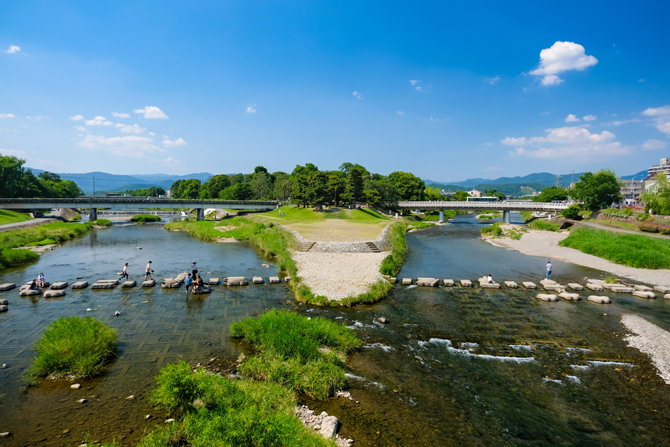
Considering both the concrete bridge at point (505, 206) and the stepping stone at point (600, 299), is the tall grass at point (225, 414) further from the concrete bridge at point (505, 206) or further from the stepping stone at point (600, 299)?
the concrete bridge at point (505, 206)

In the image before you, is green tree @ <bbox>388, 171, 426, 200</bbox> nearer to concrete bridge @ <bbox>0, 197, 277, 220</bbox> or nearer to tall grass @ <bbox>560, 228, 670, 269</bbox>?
concrete bridge @ <bbox>0, 197, 277, 220</bbox>

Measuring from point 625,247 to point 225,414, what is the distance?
136 ft

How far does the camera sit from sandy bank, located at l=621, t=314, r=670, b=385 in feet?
44.7

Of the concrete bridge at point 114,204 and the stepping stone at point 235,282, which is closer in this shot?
the stepping stone at point 235,282

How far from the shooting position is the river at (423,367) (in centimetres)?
966

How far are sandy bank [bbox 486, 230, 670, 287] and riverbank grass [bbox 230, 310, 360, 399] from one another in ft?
88.1

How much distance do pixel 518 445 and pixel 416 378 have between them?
12.5 ft

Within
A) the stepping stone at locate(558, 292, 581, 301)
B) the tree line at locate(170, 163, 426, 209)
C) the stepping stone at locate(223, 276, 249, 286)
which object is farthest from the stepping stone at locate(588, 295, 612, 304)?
the tree line at locate(170, 163, 426, 209)

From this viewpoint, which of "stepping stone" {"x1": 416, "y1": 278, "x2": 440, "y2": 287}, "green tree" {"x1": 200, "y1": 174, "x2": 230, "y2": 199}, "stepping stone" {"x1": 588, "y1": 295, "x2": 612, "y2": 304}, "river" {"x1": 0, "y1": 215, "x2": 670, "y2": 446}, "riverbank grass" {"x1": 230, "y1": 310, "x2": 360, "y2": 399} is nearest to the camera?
"river" {"x1": 0, "y1": 215, "x2": 670, "y2": 446}

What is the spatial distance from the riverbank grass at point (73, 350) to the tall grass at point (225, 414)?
4050 millimetres

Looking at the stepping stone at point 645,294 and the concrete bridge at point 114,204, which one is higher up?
the concrete bridge at point 114,204

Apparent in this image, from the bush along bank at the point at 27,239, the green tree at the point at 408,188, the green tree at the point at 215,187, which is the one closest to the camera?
the bush along bank at the point at 27,239

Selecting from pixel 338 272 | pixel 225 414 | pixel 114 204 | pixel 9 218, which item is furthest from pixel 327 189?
pixel 225 414

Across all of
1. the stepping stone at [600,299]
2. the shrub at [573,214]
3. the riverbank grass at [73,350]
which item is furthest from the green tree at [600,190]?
the riverbank grass at [73,350]
